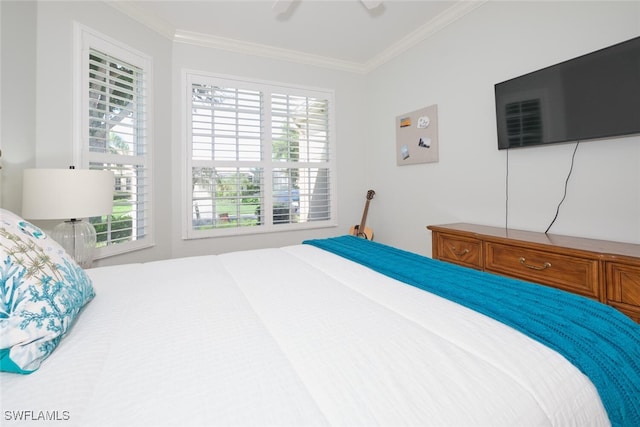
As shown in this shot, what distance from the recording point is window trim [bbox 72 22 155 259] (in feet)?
6.98

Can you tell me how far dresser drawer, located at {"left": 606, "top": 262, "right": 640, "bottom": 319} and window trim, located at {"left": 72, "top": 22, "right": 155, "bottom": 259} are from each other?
3.21 metres

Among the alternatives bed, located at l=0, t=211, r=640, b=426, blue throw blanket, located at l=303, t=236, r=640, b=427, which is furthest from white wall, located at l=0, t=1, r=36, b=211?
blue throw blanket, located at l=303, t=236, r=640, b=427

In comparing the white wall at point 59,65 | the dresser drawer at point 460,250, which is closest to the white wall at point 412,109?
the white wall at point 59,65

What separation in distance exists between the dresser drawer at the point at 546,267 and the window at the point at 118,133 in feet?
9.23

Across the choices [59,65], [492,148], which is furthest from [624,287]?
[59,65]

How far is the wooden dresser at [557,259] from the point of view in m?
1.43

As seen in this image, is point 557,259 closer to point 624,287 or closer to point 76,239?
point 624,287

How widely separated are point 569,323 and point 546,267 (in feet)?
3.70

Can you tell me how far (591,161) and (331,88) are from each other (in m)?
2.70

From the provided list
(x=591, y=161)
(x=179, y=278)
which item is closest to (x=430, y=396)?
(x=179, y=278)

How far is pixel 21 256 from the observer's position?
756 mm

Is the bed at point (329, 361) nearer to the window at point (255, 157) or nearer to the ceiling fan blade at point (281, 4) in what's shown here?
the ceiling fan blade at point (281, 4)

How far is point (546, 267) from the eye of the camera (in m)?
1.73

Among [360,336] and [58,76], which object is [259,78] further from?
[360,336]
